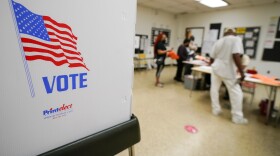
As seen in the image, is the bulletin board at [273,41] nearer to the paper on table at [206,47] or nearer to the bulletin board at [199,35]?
the paper on table at [206,47]

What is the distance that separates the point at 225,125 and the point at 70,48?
95.4 inches

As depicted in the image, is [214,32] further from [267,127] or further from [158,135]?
[158,135]

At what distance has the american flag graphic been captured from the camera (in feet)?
1.14

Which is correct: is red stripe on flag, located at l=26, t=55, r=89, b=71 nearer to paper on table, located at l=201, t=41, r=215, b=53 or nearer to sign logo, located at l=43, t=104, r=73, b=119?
sign logo, located at l=43, t=104, r=73, b=119

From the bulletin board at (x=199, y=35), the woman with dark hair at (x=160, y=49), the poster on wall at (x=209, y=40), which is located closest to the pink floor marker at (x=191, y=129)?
the woman with dark hair at (x=160, y=49)

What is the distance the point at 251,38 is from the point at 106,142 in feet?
20.1

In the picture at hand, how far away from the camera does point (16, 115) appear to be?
1.21ft

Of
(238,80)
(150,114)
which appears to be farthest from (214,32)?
(150,114)

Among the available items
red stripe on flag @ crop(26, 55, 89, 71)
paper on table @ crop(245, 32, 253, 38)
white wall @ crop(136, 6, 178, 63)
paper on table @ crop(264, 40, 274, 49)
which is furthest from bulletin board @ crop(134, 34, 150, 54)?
red stripe on flag @ crop(26, 55, 89, 71)

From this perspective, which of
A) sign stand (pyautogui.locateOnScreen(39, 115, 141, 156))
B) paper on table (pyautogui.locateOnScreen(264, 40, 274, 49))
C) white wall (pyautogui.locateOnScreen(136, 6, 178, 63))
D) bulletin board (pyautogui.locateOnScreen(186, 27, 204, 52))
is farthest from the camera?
bulletin board (pyautogui.locateOnScreen(186, 27, 204, 52))

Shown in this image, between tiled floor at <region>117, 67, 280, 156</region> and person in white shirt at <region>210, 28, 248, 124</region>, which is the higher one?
person in white shirt at <region>210, 28, 248, 124</region>

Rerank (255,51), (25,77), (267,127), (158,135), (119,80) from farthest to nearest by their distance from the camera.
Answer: (255,51) < (267,127) < (158,135) < (119,80) < (25,77)

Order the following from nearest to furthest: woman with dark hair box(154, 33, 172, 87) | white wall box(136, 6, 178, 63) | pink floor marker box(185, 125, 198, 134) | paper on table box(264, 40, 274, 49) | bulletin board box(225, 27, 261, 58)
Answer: pink floor marker box(185, 125, 198, 134) < woman with dark hair box(154, 33, 172, 87) < paper on table box(264, 40, 274, 49) < bulletin board box(225, 27, 261, 58) < white wall box(136, 6, 178, 63)

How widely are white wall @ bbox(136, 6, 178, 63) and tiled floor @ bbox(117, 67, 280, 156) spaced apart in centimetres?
381
